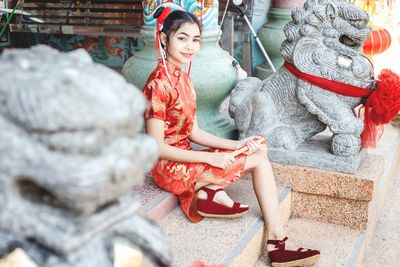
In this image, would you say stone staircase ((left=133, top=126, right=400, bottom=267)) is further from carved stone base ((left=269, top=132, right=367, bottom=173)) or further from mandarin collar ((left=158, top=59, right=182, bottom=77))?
mandarin collar ((left=158, top=59, right=182, bottom=77))

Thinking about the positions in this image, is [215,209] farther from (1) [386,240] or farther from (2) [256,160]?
(1) [386,240]

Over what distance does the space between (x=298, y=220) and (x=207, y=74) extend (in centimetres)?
111

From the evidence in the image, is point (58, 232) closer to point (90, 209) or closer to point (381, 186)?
point (90, 209)

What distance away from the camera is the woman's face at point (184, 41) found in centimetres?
250

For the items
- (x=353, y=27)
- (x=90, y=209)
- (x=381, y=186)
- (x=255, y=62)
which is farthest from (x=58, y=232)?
(x=255, y=62)

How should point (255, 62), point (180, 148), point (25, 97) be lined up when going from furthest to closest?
point (255, 62) → point (180, 148) → point (25, 97)

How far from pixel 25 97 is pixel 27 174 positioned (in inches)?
5.1

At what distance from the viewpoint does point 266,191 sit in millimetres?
2680

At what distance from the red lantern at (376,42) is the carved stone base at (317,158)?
229 cm

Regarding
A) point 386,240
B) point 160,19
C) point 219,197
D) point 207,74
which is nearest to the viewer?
point 160,19

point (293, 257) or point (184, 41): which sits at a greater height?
point (184, 41)

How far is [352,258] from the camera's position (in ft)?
9.09

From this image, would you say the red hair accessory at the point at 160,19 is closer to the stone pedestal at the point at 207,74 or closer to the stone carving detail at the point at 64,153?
the stone pedestal at the point at 207,74

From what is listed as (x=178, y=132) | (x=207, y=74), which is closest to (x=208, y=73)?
(x=207, y=74)
